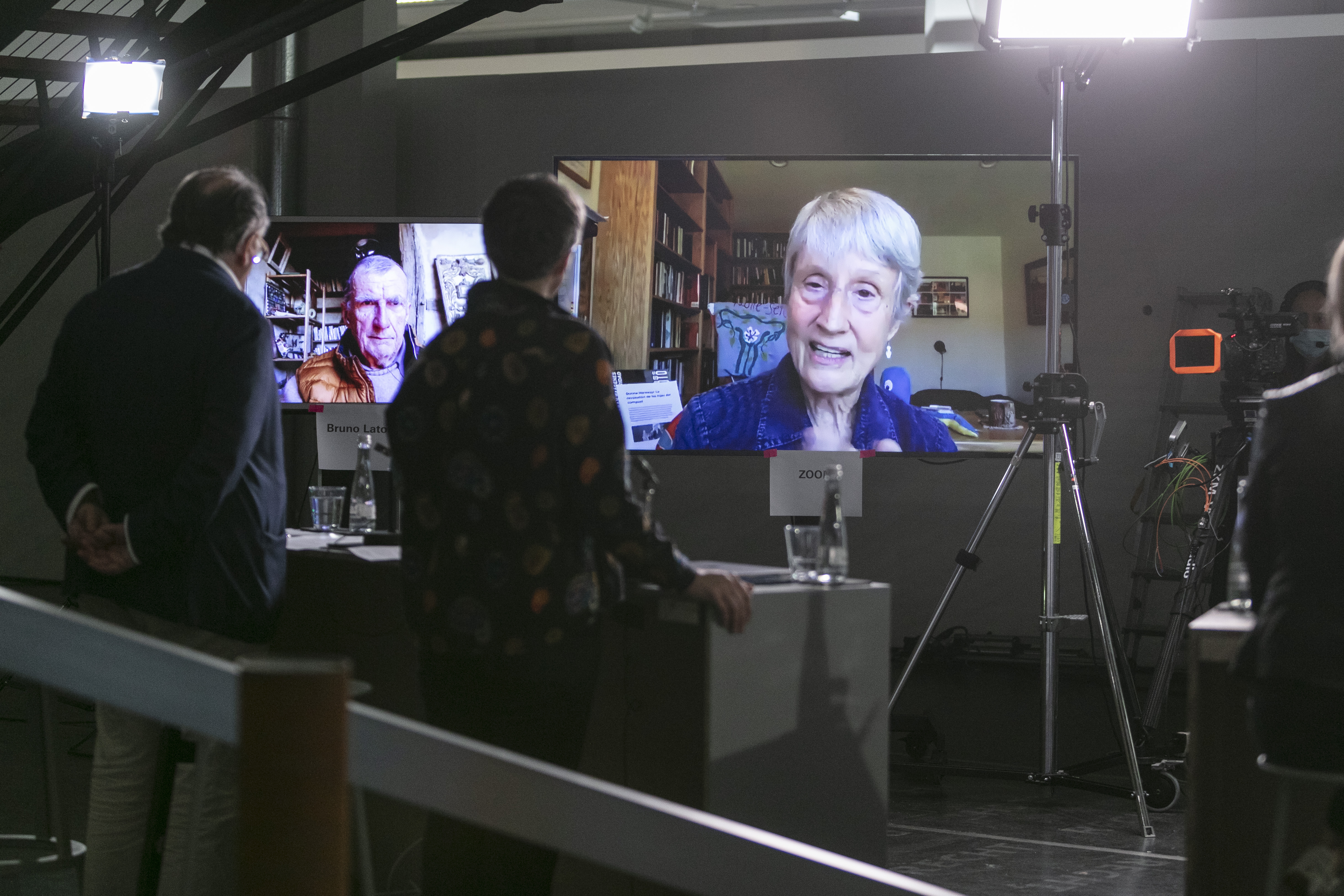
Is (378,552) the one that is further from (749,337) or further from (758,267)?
(758,267)

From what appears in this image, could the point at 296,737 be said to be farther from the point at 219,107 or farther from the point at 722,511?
the point at 219,107

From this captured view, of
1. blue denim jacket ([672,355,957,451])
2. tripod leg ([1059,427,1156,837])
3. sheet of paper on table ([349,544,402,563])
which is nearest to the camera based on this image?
sheet of paper on table ([349,544,402,563])

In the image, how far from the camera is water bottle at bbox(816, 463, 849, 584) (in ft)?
7.02

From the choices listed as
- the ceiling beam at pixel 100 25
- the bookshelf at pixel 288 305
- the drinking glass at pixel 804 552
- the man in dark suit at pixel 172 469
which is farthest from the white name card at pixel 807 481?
the ceiling beam at pixel 100 25

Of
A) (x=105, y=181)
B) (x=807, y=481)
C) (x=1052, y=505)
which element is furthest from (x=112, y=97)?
(x=1052, y=505)

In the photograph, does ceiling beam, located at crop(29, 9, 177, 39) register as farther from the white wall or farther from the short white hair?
the white wall

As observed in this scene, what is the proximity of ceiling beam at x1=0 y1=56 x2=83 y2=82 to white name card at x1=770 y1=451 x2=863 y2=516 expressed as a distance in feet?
9.64

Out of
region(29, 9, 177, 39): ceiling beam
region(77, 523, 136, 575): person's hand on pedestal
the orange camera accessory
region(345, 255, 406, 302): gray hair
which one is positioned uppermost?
region(29, 9, 177, 39): ceiling beam

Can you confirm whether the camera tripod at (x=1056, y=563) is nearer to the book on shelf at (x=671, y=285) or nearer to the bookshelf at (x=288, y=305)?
the book on shelf at (x=671, y=285)

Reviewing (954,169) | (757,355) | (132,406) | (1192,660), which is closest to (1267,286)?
(954,169)

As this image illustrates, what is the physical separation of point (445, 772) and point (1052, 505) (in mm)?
2894

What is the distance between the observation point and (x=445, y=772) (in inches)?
43.5

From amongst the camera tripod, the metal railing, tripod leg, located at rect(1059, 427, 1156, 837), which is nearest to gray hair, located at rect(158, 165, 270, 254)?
the metal railing

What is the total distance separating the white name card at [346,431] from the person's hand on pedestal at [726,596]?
1.78 metres
